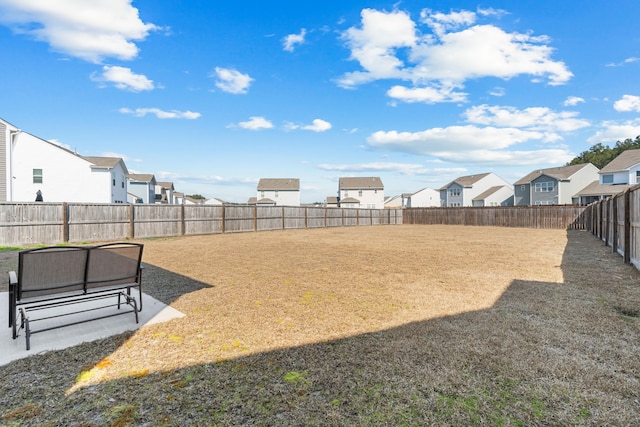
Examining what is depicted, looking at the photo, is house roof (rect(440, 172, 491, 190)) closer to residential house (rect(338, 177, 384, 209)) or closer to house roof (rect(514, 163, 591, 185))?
house roof (rect(514, 163, 591, 185))

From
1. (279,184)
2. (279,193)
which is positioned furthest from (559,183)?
(279,184)

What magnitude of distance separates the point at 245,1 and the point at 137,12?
16.7 feet

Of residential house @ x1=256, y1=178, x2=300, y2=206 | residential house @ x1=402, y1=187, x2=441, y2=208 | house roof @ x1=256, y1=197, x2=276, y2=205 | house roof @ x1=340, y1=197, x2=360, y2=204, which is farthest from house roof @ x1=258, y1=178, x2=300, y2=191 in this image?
residential house @ x1=402, y1=187, x2=441, y2=208

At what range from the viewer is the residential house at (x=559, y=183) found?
42719 millimetres

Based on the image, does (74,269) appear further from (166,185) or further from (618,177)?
(166,185)

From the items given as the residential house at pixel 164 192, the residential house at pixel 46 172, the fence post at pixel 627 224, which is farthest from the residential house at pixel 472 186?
the residential house at pixel 46 172

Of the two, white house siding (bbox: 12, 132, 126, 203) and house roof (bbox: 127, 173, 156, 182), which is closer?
white house siding (bbox: 12, 132, 126, 203)

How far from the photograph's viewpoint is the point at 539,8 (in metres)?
12.4

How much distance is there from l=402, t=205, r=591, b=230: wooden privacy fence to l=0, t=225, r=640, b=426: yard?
25.5 meters

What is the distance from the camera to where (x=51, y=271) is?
376 cm

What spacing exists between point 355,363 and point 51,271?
3689mm

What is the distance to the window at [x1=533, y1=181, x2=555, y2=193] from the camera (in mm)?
43938

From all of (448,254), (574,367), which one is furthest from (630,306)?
(448,254)

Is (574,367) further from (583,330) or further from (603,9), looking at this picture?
(603,9)
